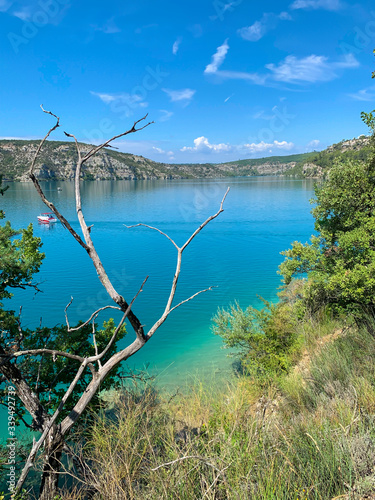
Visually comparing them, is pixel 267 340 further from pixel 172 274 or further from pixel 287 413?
pixel 172 274

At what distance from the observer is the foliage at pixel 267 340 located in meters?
9.98

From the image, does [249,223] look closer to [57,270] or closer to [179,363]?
[57,270]

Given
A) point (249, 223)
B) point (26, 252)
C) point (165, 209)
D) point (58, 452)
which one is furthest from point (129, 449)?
point (165, 209)

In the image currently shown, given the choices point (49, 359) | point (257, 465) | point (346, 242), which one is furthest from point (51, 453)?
point (346, 242)

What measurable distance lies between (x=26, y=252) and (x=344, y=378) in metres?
7.67

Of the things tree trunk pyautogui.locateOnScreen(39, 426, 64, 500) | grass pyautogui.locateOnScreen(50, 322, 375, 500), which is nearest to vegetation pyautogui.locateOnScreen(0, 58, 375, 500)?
grass pyautogui.locateOnScreen(50, 322, 375, 500)

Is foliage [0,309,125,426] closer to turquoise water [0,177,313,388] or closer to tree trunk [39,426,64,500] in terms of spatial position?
turquoise water [0,177,313,388]

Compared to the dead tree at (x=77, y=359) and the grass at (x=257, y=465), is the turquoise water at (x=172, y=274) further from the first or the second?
the grass at (x=257, y=465)

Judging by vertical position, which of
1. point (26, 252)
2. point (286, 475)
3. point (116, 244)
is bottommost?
point (116, 244)

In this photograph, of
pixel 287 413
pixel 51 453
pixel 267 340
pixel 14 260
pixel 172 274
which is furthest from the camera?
pixel 172 274

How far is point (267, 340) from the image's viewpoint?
36.3 feet

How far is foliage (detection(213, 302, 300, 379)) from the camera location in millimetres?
9980

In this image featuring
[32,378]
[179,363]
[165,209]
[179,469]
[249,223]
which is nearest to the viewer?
[179,469]

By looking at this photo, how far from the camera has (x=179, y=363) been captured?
13531 mm
